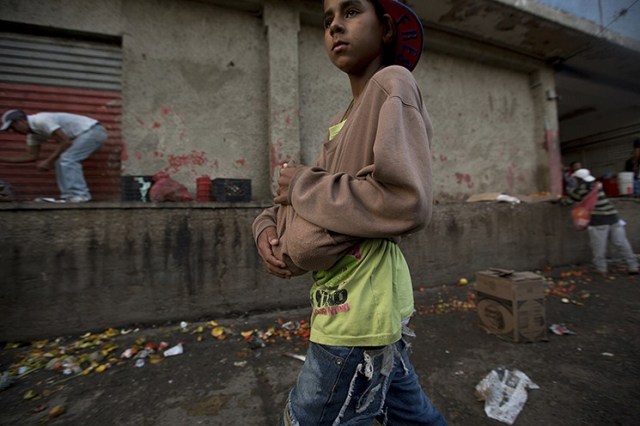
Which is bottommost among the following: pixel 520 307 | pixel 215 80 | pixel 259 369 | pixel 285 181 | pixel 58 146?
pixel 259 369

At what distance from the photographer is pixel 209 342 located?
10.1 ft

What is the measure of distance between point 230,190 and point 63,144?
218 centimetres

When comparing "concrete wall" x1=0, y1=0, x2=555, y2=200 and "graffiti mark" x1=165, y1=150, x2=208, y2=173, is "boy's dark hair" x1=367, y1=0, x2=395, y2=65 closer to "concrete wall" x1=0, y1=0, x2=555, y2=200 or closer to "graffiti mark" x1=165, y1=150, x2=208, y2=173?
"concrete wall" x1=0, y1=0, x2=555, y2=200

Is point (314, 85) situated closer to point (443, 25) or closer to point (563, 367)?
point (443, 25)

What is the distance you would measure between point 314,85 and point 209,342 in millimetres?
4341

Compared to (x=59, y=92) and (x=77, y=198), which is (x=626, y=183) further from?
(x=59, y=92)

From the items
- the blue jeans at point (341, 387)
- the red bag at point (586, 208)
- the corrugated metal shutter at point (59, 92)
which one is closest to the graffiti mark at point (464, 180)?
the red bag at point (586, 208)

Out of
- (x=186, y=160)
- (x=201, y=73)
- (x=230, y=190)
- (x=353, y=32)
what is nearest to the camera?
(x=353, y=32)

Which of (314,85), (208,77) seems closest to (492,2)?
(314,85)

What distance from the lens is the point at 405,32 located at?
1050mm

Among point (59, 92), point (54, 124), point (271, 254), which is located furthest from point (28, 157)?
point (271, 254)

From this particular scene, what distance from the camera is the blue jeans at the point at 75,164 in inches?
145

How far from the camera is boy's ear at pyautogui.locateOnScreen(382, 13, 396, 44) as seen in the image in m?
1.02

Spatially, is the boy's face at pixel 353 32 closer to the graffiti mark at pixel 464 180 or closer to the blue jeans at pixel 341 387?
the blue jeans at pixel 341 387
